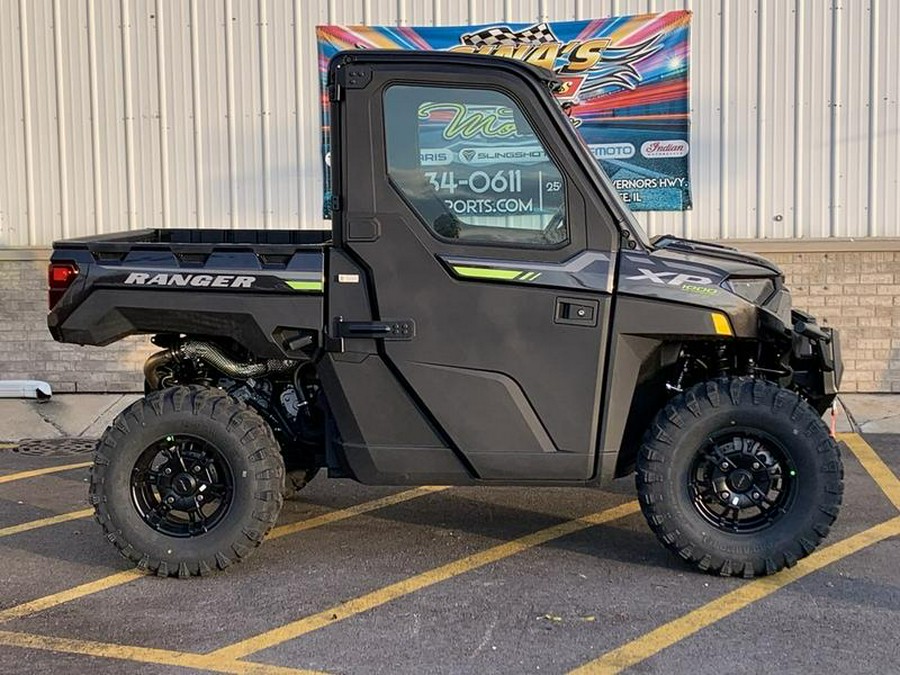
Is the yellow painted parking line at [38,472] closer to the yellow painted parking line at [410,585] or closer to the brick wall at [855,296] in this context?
the brick wall at [855,296]

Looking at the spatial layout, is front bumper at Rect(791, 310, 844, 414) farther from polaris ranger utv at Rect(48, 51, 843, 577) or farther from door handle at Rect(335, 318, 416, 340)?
door handle at Rect(335, 318, 416, 340)

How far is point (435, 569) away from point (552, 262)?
1627mm

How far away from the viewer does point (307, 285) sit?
4.85 meters

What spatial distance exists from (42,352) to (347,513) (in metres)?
5.27

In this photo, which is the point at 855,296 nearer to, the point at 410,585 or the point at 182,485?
the point at 410,585

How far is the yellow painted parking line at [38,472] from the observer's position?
Answer: 7082 mm

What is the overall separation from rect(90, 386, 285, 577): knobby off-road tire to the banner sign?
5.43m

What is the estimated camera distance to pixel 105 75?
9984 millimetres

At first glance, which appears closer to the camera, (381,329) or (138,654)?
(138,654)

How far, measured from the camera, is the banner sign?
9586 mm

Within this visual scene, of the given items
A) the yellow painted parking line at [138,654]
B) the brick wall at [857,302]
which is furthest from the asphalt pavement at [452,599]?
the brick wall at [857,302]

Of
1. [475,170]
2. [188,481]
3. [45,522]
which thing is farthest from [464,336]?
[45,522]

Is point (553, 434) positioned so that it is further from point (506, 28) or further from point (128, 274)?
point (506, 28)

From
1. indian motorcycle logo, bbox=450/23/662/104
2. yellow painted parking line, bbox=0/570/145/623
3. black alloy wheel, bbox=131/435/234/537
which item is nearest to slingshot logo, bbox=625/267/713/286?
black alloy wheel, bbox=131/435/234/537
